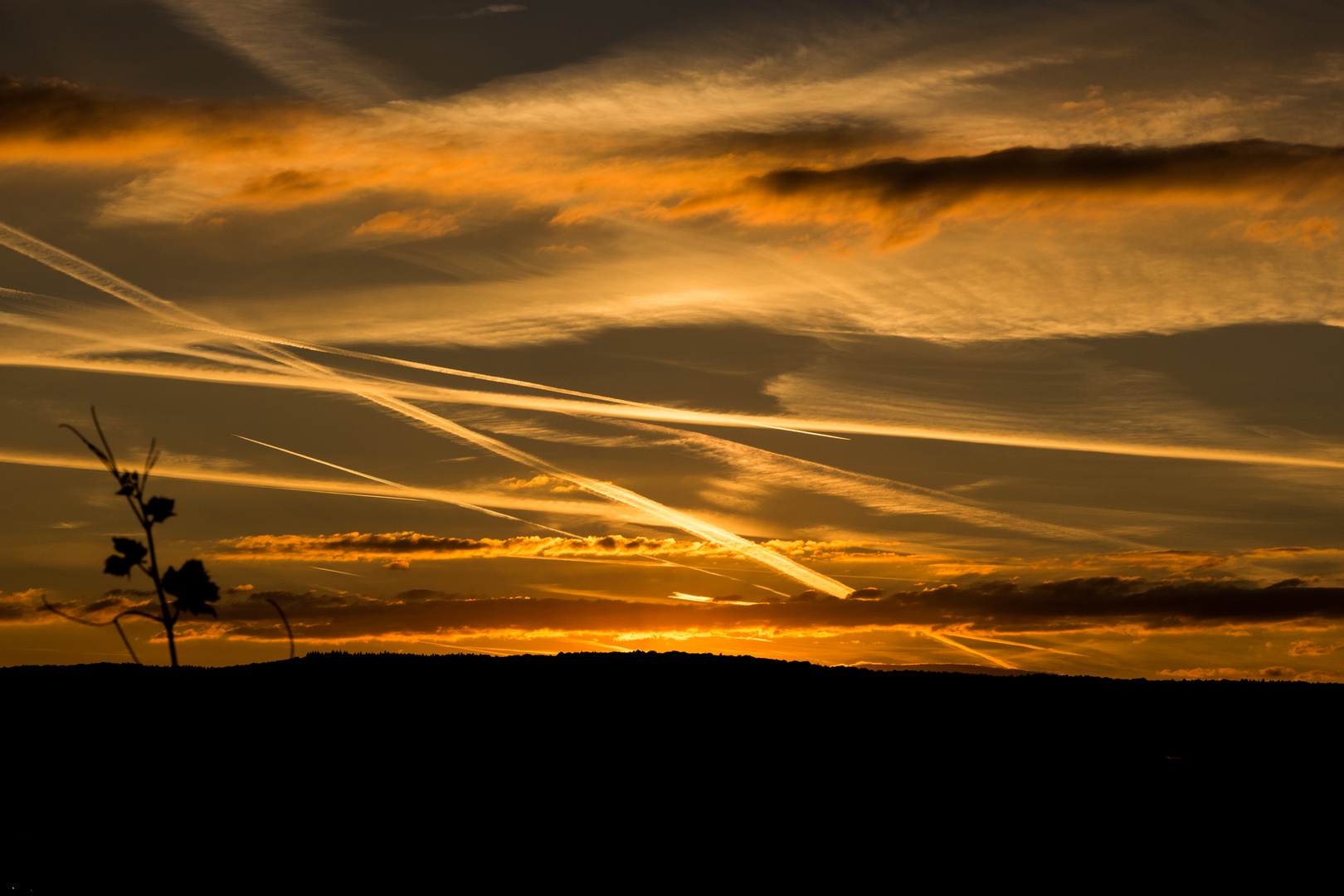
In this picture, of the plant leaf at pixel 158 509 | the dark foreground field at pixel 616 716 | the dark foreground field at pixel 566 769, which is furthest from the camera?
the dark foreground field at pixel 616 716

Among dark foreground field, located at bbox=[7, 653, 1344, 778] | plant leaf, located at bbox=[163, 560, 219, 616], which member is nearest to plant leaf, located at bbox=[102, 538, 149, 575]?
plant leaf, located at bbox=[163, 560, 219, 616]

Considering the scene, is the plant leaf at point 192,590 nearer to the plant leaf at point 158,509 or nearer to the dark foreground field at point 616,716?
the plant leaf at point 158,509

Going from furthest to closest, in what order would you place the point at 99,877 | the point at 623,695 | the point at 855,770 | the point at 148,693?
the point at 623,695, the point at 148,693, the point at 855,770, the point at 99,877

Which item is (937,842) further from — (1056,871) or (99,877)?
(99,877)

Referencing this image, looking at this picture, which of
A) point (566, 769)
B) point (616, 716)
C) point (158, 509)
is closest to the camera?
point (158, 509)

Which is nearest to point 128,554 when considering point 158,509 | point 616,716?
point 158,509

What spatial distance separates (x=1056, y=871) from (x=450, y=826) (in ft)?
80.1

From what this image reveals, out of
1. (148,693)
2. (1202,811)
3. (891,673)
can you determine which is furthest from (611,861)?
(891,673)

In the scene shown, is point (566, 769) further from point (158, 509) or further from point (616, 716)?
point (158, 509)

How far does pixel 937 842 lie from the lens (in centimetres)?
4441

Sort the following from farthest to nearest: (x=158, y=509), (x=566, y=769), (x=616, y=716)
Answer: (x=616, y=716) → (x=566, y=769) → (x=158, y=509)

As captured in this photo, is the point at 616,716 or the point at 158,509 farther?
the point at 616,716

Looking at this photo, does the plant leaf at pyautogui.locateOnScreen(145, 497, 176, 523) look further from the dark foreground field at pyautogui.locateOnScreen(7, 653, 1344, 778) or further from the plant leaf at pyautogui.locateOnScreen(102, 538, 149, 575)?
the dark foreground field at pyautogui.locateOnScreen(7, 653, 1344, 778)

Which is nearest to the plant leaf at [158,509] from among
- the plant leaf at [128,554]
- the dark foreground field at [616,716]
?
the plant leaf at [128,554]
